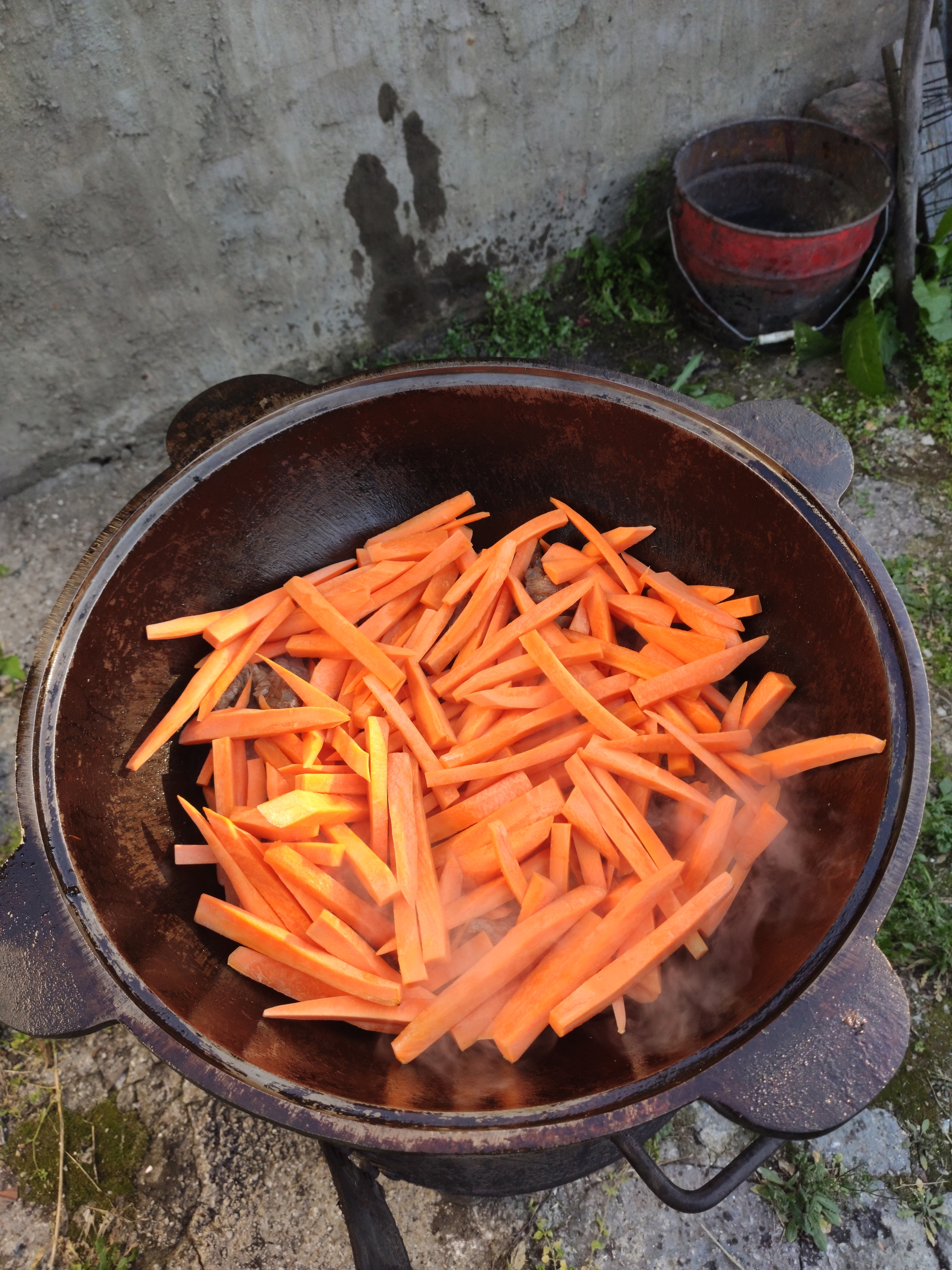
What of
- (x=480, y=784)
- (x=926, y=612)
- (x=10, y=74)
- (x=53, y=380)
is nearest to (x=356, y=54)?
(x=10, y=74)

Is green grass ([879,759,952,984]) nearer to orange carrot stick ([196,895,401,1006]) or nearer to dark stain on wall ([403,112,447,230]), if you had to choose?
orange carrot stick ([196,895,401,1006])

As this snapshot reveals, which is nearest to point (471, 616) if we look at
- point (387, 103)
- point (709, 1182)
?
point (709, 1182)

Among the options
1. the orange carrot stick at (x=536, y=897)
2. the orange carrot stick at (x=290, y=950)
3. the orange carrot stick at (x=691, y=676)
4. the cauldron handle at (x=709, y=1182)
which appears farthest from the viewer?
the orange carrot stick at (x=691, y=676)

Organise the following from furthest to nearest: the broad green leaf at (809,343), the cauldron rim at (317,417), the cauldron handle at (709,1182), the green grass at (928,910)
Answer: the broad green leaf at (809,343) < the green grass at (928,910) < the cauldron handle at (709,1182) < the cauldron rim at (317,417)

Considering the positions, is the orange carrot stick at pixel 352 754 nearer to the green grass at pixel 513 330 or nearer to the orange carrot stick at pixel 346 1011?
the orange carrot stick at pixel 346 1011

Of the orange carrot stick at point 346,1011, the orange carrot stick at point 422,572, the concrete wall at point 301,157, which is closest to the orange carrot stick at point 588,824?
the orange carrot stick at point 346,1011

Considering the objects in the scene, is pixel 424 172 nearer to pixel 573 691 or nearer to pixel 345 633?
pixel 345 633

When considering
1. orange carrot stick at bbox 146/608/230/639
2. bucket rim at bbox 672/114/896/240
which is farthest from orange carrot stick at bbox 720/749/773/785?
bucket rim at bbox 672/114/896/240
